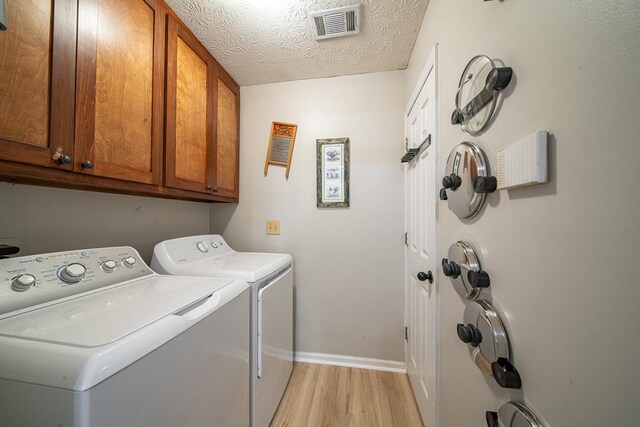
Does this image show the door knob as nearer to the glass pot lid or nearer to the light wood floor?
the glass pot lid

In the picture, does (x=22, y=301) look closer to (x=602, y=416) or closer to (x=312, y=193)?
(x=602, y=416)

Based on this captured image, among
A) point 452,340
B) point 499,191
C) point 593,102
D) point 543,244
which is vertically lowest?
point 452,340

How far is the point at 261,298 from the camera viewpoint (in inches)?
45.6

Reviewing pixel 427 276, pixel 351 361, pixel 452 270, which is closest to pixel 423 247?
pixel 427 276

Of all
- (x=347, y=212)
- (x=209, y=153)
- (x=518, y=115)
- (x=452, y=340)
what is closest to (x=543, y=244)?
(x=518, y=115)

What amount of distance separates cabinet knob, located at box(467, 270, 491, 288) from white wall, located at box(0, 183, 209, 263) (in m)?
1.74

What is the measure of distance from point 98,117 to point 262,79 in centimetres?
Result: 136

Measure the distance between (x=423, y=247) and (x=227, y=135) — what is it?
5.64 feet

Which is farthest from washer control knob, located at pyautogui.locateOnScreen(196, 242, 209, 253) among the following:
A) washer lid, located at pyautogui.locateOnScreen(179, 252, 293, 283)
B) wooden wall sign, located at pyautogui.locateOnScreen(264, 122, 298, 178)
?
wooden wall sign, located at pyautogui.locateOnScreen(264, 122, 298, 178)

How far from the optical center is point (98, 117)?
0.88m

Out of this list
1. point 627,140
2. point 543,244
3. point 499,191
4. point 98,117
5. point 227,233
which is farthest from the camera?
point 227,233

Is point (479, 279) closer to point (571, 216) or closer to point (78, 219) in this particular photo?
point (571, 216)

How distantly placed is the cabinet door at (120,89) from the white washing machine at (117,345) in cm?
42

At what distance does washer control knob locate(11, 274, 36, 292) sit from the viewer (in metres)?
0.68
